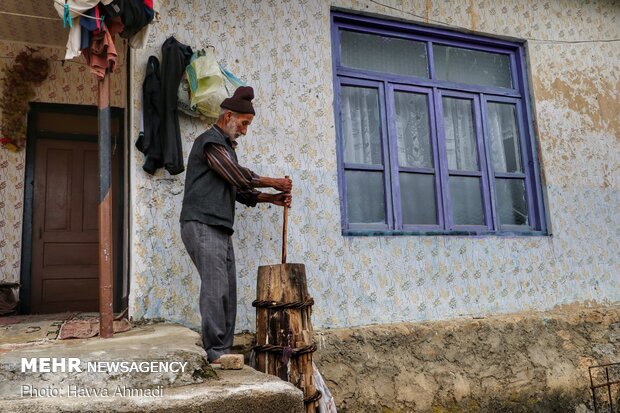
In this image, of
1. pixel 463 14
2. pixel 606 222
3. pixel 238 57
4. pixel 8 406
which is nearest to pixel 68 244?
pixel 238 57

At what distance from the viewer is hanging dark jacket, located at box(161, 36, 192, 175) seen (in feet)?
13.0

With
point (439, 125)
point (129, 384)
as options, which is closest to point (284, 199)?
point (129, 384)

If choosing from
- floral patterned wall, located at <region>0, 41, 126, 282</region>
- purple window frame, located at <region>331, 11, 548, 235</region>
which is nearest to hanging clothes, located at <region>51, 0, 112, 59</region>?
purple window frame, located at <region>331, 11, 548, 235</region>

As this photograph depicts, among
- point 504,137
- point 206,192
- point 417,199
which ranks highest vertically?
point 504,137

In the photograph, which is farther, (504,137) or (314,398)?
A: (504,137)

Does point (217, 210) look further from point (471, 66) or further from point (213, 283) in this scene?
point (471, 66)

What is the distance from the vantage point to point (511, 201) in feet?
18.1

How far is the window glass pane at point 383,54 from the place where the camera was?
5098 millimetres

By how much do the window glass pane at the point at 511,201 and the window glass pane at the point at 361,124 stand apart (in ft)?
4.48

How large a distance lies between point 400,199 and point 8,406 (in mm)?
3557

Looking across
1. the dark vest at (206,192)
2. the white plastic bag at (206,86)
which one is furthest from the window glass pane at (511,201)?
the dark vest at (206,192)

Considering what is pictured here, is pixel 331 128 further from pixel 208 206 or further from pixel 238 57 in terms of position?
pixel 208 206

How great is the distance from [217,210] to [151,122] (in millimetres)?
1071

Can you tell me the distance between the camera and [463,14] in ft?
17.9
